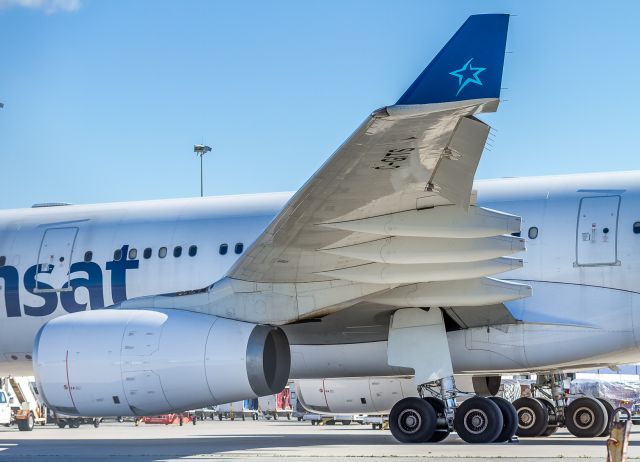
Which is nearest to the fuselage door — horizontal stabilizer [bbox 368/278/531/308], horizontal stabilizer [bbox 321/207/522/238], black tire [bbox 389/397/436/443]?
horizontal stabilizer [bbox 368/278/531/308]

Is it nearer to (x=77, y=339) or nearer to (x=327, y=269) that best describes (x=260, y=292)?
(x=327, y=269)

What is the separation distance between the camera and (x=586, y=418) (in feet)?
63.9

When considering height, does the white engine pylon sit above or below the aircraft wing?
below

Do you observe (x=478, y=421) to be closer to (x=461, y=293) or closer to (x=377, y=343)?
(x=461, y=293)

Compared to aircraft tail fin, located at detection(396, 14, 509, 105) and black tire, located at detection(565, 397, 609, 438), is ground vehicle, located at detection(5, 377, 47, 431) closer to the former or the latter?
black tire, located at detection(565, 397, 609, 438)

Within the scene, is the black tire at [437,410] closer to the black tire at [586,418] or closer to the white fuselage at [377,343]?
the white fuselage at [377,343]

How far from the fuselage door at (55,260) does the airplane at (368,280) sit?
0.04m

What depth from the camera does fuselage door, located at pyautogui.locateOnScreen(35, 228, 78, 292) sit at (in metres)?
18.0

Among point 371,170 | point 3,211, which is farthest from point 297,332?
point 3,211

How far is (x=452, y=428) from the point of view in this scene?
50.6ft

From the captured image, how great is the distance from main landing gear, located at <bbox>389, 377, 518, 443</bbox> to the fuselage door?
20.9 ft

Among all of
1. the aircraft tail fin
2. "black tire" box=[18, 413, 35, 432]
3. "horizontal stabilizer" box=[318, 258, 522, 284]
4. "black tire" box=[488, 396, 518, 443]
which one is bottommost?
"black tire" box=[18, 413, 35, 432]

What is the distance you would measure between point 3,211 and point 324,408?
718 cm

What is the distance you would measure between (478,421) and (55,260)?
7.81 m
